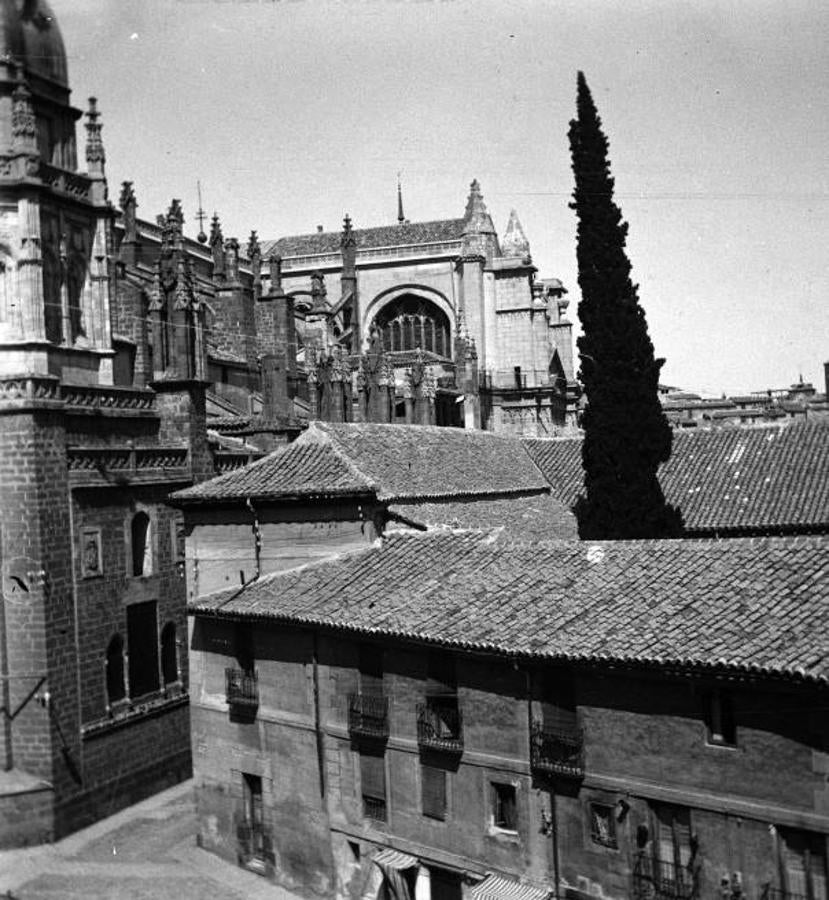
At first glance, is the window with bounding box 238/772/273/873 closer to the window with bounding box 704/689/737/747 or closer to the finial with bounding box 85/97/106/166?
the window with bounding box 704/689/737/747

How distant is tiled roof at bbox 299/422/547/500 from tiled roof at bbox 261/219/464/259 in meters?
22.1

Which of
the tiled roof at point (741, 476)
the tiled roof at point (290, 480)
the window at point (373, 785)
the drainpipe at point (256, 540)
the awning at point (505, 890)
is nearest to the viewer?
the awning at point (505, 890)

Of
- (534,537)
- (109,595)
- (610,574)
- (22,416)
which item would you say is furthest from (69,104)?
(610,574)

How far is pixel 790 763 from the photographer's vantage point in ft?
43.0

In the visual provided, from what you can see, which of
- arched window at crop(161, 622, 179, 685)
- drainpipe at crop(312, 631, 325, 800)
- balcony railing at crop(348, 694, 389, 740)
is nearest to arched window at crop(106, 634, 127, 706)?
arched window at crop(161, 622, 179, 685)

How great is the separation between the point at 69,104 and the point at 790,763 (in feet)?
65.6

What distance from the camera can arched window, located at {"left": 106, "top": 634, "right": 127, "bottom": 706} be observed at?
77.7 ft

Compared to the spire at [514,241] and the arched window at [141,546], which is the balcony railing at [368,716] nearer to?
the arched window at [141,546]

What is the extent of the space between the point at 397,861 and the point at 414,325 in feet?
130

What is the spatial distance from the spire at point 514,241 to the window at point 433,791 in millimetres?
38563

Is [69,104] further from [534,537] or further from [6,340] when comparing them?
[534,537]

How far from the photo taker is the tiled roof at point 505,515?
23692mm

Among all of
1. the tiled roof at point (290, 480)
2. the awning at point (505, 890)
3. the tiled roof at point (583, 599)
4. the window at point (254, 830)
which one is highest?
the tiled roof at point (290, 480)

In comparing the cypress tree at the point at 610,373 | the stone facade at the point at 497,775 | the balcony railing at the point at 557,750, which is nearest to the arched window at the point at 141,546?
the stone facade at the point at 497,775
